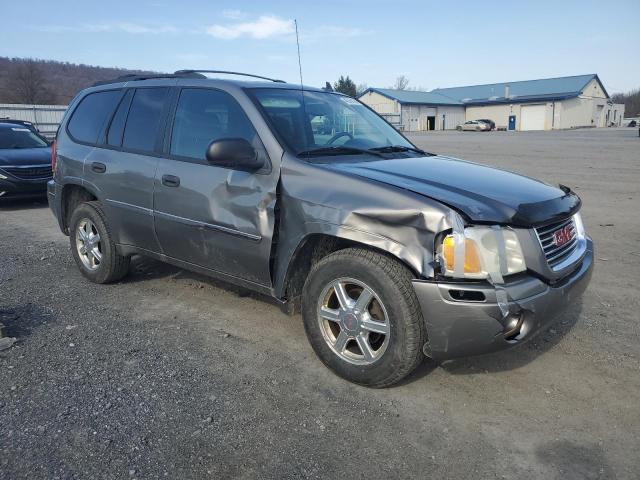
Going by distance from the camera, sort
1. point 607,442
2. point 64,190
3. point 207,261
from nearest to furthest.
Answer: point 607,442, point 207,261, point 64,190

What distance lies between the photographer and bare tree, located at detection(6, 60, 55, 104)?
5708 centimetres

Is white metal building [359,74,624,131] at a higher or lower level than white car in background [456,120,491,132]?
higher

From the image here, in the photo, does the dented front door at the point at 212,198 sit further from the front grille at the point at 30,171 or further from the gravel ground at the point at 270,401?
the front grille at the point at 30,171

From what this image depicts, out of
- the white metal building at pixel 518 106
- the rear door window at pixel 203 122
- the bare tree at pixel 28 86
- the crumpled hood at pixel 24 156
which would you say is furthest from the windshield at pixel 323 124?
the bare tree at pixel 28 86

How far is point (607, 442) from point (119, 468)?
2423 millimetres

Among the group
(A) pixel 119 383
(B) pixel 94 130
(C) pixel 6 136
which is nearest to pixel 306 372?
(A) pixel 119 383

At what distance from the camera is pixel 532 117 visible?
203ft

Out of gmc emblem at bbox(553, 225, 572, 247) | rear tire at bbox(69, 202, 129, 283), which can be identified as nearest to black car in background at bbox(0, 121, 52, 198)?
rear tire at bbox(69, 202, 129, 283)

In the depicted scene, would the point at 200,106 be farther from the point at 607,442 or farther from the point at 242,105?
the point at 607,442

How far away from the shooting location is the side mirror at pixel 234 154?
3.42m

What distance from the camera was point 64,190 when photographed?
5398 millimetres

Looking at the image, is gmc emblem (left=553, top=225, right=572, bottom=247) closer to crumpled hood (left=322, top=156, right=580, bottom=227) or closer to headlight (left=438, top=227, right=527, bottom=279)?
crumpled hood (left=322, top=156, right=580, bottom=227)

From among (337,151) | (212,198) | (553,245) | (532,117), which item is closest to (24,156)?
(212,198)

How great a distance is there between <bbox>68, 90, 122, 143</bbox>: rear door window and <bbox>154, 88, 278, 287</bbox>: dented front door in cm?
110
